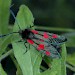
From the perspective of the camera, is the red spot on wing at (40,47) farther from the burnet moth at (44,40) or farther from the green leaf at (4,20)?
the green leaf at (4,20)

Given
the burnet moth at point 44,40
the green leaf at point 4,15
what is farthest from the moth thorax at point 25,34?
the green leaf at point 4,15

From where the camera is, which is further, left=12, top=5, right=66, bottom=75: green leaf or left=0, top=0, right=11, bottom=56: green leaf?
Answer: left=0, top=0, right=11, bottom=56: green leaf

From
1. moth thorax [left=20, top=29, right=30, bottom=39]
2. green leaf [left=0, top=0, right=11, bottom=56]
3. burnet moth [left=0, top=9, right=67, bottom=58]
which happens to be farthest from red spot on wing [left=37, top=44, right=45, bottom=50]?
green leaf [left=0, top=0, right=11, bottom=56]

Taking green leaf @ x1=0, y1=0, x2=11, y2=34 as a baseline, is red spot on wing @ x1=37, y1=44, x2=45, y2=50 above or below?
below

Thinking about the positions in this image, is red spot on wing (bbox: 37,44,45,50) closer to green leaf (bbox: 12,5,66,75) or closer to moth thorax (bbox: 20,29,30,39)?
green leaf (bbox: 12,5,66,75)

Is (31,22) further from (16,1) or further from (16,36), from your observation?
(16,1)

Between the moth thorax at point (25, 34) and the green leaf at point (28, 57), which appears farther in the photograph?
the moth thorax at point (25, 34)

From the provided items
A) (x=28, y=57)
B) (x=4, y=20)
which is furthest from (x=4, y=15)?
(x=28, y=57)

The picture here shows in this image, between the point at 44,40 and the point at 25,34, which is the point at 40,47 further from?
the point at 25,34
